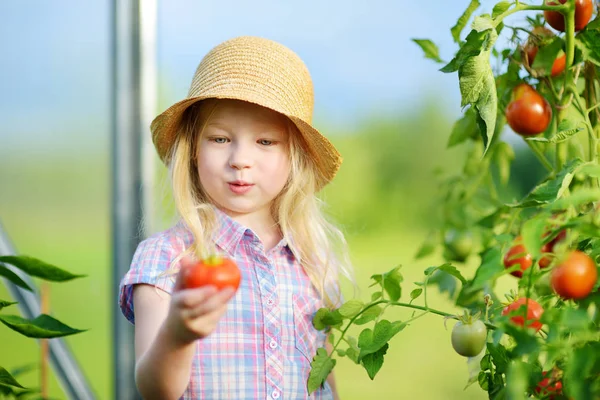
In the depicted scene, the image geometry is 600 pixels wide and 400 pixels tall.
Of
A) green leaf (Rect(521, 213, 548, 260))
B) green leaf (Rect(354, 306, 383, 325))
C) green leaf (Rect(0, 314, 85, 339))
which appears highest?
green leaf (Rect(521, 213, 548, 260))

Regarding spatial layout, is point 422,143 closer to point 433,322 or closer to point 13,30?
point 433,322

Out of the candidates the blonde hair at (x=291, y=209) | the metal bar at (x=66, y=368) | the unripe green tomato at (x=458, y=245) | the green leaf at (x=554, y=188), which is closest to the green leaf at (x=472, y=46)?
the green leaf at (x=554, y=188)

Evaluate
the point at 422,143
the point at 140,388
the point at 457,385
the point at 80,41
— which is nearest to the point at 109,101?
the point at 80,41

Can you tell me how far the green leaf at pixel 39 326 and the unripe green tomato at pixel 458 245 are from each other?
0.85 metres

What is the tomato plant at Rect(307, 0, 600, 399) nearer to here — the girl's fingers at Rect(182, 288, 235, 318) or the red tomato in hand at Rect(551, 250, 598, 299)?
the red tomato in hand at Rect(551, 250, 598, 299)

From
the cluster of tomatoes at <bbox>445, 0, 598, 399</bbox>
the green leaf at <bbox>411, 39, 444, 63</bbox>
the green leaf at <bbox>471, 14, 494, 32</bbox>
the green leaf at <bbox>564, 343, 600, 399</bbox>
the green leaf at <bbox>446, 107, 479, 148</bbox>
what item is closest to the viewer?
the green leaf at <bbox>564, 343, 600, 399</bbox>

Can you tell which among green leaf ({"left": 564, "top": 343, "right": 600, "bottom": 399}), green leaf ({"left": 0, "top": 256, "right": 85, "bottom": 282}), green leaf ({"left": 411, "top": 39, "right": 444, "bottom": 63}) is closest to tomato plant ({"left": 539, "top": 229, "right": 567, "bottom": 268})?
green leaf ({"left": 411, "top": 39, "right": 444, "bottom": 63})

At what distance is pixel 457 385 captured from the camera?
12.4ft

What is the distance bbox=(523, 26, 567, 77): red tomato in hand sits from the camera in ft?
3.25

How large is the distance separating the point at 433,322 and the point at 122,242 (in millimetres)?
3968

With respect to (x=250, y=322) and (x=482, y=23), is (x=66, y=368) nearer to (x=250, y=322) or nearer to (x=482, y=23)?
(x=250, y=322)

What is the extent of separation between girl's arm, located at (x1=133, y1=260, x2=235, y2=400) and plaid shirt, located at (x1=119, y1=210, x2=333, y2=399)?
37 millimetres

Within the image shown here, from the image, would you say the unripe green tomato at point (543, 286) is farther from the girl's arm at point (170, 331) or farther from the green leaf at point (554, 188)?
the girl's arm at point (170, 331)

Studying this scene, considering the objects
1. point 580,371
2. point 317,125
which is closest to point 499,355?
point 580,371
